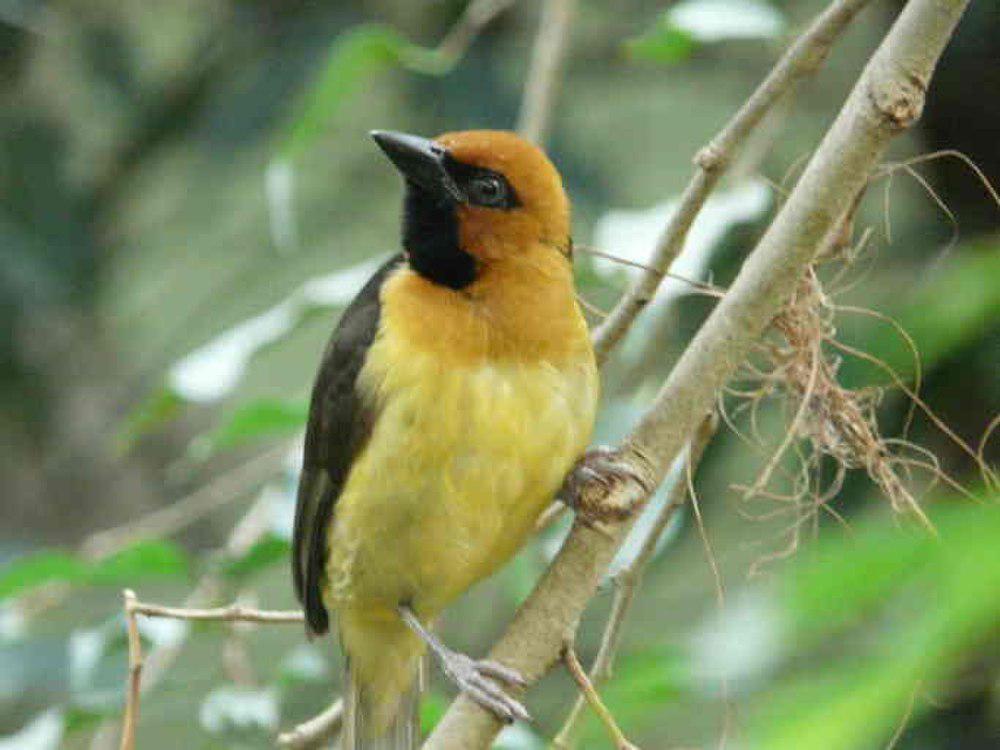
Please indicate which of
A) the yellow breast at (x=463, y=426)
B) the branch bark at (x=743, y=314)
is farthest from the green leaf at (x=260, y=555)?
the branch bark at (x=743, y=314)

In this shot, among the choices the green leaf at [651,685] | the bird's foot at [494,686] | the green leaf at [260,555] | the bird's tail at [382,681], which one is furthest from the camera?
the bird's tail at [382,681]

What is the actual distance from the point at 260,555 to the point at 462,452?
47cm

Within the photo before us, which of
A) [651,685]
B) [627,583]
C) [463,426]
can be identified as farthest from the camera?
[463,426]

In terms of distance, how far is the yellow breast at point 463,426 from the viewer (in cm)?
222

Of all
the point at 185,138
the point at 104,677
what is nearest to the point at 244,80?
the point at 185,138

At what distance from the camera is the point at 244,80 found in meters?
4.33

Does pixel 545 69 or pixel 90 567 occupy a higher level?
pixel 545 69

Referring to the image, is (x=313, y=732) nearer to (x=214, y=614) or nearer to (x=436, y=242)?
(x=214, y=614)

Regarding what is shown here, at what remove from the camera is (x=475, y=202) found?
2395 millimetres

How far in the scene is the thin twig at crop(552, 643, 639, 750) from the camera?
4.83 ft

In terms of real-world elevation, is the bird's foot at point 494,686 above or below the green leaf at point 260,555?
above

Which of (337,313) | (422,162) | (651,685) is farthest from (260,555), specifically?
(337,313)

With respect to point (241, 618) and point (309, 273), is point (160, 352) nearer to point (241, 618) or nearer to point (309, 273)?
point (309, 273)

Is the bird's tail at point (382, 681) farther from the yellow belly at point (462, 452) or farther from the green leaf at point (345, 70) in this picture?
the green leaf at point (345, 70)
